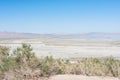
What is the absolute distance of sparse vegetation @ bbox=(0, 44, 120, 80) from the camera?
32.1 feet

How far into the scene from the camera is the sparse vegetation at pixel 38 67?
9781mm

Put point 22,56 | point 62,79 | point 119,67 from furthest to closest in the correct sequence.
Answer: point 119,67
point 22,56
point 62,79

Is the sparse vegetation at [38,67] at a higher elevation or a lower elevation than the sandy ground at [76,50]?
higher

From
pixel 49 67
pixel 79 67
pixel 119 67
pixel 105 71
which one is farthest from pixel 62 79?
pixel 119 67

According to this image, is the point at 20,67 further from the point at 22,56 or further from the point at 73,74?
the point at 73,74

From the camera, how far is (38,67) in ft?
33.8

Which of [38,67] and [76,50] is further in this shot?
[76,50]

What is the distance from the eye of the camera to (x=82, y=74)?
11.1 m

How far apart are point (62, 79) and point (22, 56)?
77.5 inches

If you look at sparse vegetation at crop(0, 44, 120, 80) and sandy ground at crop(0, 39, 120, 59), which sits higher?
sparse vegetation at crop(0, 44, 120, 80)

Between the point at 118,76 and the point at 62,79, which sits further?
the point at 118,76

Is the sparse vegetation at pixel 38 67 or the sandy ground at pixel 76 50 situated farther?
the sandy ground at pixel 76 50

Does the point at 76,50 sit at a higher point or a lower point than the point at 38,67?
lower

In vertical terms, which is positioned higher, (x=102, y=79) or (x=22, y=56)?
(x=22, y=56)
